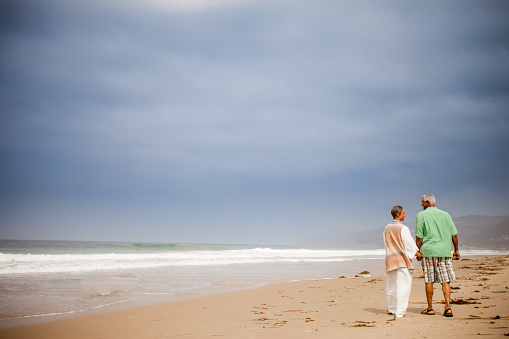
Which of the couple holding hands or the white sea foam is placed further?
the white sea foam

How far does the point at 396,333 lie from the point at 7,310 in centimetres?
743

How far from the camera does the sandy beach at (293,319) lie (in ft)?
16.2

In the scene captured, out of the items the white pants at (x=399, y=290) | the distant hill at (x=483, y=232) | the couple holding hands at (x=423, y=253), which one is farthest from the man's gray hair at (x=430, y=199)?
the distant hill at (x=483, y=232)

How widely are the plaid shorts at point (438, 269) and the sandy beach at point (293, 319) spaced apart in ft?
1.91

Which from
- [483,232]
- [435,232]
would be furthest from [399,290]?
[483,232]

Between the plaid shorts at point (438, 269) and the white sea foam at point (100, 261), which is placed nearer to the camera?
the plaid shorts at point (438, 269)

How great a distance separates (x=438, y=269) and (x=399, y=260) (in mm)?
652

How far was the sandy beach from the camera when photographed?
4.93m

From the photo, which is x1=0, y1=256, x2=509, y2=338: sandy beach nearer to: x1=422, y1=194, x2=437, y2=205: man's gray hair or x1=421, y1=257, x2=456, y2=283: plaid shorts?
x1=421, y1=257, x2=456, y2=283: plaid shorts

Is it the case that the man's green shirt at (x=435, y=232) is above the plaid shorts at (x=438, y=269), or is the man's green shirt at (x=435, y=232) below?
above

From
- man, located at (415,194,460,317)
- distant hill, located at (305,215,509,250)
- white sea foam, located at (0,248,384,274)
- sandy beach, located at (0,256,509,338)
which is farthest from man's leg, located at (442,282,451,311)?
distant hill, located at (305,215,509,250)

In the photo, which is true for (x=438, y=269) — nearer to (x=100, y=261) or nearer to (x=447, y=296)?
(x=447, y=296)

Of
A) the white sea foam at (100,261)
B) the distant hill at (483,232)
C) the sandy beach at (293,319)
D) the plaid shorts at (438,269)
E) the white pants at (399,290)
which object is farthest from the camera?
the distant hill at (483,232)

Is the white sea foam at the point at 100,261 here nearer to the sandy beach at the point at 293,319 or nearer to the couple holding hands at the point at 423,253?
the sandy beach at the point at 293,319
